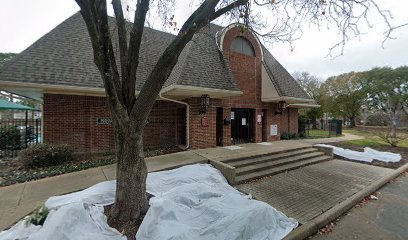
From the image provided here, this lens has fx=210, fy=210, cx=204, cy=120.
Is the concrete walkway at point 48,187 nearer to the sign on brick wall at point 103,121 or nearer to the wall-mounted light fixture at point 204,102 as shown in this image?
the wall-mounted light fixture at point 204,102

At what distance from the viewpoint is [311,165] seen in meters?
8.35

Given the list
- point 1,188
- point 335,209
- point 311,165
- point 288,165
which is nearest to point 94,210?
point 1,188

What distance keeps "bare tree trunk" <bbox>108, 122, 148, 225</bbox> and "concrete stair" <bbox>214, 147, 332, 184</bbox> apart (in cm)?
307

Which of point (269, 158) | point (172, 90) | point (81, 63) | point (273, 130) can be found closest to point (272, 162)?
point (269, 158)

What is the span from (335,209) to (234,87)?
5.94 metres

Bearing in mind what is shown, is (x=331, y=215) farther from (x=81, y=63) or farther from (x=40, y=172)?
(x=81, y=63)

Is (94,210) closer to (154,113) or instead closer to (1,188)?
(1,188)

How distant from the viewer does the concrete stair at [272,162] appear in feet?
21.6

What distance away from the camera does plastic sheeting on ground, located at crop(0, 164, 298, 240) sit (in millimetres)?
3152

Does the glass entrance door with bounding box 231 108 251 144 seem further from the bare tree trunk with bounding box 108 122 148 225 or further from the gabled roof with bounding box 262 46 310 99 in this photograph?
the bare tree trunk with bounding box 108 122 148 225

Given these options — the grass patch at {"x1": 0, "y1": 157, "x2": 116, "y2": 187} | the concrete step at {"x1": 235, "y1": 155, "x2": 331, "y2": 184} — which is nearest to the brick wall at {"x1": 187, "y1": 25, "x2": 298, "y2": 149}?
the concrete step at {"x1": 235, "y1": 155, "x2": 331, "y2": 184}

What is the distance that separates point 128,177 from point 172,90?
198 inches

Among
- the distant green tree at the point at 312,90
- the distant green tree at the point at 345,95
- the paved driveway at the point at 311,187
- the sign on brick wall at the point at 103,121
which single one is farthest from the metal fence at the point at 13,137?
the distant green tree at the point at 345,95

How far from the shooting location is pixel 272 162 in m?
7.64
